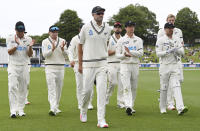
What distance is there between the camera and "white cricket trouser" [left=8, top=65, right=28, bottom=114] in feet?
32.3

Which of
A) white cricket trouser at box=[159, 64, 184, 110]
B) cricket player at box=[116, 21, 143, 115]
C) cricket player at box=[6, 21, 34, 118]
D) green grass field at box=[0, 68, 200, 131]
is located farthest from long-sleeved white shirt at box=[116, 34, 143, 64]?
cricket player at box=[6, 21, 34, 118]

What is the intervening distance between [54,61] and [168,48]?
126 inches

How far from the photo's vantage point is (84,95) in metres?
8.73

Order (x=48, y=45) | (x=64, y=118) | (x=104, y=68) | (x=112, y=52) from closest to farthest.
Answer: (x=104, y=68) → (x=64, y=118) → (x=48, y=45) → (x=112, y=52)

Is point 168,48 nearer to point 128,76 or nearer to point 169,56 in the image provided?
point 169,56

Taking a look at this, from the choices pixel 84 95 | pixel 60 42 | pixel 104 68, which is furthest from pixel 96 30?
pixel 60 42

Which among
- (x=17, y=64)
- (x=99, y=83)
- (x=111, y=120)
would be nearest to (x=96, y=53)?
(x=99, y=83)

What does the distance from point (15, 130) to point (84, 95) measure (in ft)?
5.89

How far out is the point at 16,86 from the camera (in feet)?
32.6

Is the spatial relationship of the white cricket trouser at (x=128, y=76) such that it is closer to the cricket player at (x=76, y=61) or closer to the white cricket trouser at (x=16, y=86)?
the cricket player at (x=76, y=61)

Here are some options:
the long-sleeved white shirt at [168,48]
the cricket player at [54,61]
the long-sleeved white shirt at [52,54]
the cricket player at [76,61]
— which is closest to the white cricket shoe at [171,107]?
the long-sleeved white shirt at [168,48]

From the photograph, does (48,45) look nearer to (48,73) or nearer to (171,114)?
(48,73)

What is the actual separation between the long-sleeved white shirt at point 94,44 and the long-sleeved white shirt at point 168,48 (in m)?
2.35

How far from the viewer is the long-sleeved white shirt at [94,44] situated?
841 cm
